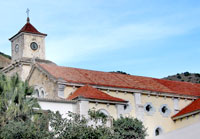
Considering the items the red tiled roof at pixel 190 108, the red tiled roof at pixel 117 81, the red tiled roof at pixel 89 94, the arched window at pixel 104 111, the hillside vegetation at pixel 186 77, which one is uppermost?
the hillside vegetation at pixel 186 77

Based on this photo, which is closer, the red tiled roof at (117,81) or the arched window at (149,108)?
the red tiled roof at (117,81)

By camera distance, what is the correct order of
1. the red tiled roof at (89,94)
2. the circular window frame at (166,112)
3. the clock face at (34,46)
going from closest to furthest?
1. the red tiled roof at (89,94)
2. the circular window frame at (166,112)
3. the clock face at (34,46)

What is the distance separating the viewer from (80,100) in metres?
36.9

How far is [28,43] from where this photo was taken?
49.0 m

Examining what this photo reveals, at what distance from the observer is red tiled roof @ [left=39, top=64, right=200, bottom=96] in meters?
42.2

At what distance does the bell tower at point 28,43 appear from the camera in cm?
4875

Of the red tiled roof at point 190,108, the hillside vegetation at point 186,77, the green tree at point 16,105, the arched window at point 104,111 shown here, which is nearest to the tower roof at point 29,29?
the arched window at point 104,111

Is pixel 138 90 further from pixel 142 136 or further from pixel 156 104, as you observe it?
pixel 142 136

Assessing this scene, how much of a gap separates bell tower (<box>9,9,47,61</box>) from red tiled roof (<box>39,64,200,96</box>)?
19.6 ft

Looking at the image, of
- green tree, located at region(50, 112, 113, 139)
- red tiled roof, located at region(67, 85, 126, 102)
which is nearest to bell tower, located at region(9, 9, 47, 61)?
red tiled roof, located at region(67, 85, 126, 102)

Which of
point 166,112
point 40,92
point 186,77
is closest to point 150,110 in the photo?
point 166,112

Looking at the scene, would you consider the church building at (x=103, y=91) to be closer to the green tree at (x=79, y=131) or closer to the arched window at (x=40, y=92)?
the arched window at (x=40, y=92)

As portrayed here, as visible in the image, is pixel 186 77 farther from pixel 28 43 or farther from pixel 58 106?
pixel 58 106

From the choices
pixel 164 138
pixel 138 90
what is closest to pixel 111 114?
pixel 138 90
